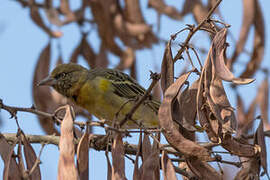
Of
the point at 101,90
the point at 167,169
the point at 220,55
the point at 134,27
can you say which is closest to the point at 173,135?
the point at 167,169

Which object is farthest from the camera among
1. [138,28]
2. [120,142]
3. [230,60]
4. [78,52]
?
[78,52]

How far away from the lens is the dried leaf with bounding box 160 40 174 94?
2477mm

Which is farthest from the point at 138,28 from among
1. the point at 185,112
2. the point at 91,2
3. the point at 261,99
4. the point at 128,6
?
the point at 185,112

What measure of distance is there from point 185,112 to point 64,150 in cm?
66

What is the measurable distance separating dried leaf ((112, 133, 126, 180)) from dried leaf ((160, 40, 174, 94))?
36cm

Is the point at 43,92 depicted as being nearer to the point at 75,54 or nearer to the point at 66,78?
the point at 66,78

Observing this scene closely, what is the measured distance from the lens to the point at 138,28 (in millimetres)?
5078

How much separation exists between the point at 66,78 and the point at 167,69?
105 inches

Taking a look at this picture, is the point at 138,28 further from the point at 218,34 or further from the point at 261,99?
the point at 218,34

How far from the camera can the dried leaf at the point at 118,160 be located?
94.1 inches

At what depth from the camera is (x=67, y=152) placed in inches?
91.4

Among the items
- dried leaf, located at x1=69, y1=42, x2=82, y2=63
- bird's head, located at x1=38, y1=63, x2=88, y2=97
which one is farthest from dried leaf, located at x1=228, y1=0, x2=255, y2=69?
dried leaf, located at x1=69, y1=42, x2=82, y2=63

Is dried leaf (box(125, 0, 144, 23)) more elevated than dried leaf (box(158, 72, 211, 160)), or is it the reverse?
dried leaf (box(125, 0, 144, 23))

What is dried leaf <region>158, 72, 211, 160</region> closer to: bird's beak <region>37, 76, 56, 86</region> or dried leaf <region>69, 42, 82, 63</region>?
bird's beak <region>37, 76, 56, 86</region>
